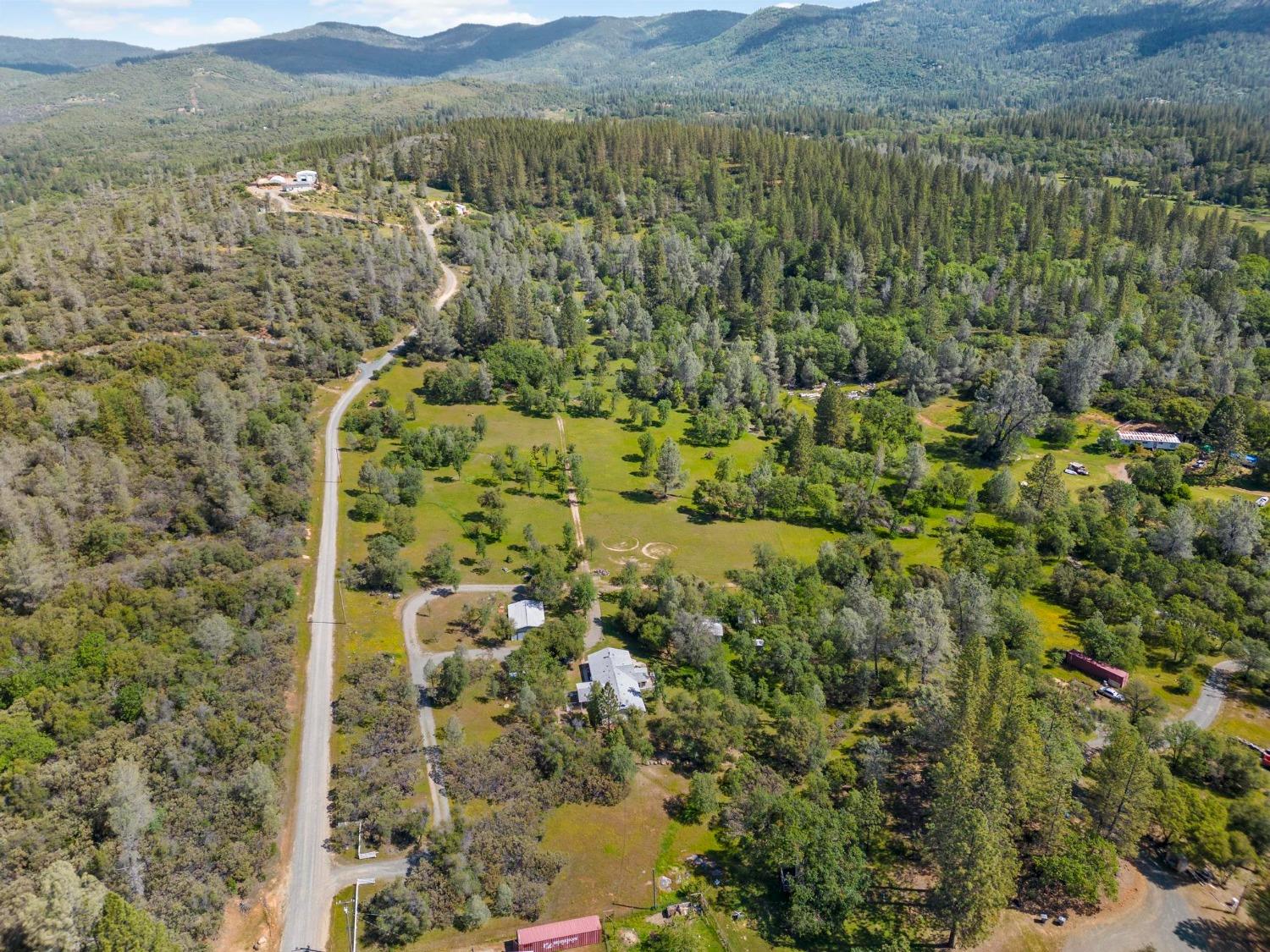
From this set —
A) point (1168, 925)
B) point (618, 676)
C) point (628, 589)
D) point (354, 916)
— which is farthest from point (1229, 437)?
point (354, 916)

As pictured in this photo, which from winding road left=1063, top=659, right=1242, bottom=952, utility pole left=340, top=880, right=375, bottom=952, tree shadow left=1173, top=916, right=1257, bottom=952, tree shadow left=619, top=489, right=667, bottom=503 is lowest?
winding road left=1063, top=659, right=1242, bottom=952

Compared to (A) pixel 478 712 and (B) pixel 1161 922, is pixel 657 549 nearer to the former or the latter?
(A) pixel 478 712

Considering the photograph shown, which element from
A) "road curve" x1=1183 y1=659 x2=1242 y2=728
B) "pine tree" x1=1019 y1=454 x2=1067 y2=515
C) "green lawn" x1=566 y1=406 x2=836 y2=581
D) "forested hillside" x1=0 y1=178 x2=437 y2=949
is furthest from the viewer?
"pine tree" x1=1019 y1=454 x2=1067 y2=515

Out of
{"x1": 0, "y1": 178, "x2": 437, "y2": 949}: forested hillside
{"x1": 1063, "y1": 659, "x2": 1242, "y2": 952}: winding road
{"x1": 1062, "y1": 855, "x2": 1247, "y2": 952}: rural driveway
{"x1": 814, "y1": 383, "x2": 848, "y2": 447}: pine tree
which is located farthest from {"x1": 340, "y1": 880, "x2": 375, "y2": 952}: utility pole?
{"x1": 814, "y1": 383, "x2": 848, "y2": 447}: pine tree

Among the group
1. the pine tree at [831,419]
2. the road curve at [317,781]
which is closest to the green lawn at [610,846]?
the road curve at [317,781]

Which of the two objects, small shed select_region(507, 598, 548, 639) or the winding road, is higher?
small shed select_region(507, 598, 548, 639)

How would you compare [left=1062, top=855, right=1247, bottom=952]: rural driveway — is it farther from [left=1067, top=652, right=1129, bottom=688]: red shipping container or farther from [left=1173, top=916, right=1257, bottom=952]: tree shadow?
[left=1067, top=652, right=1129, bottom=688]: red shipping container
